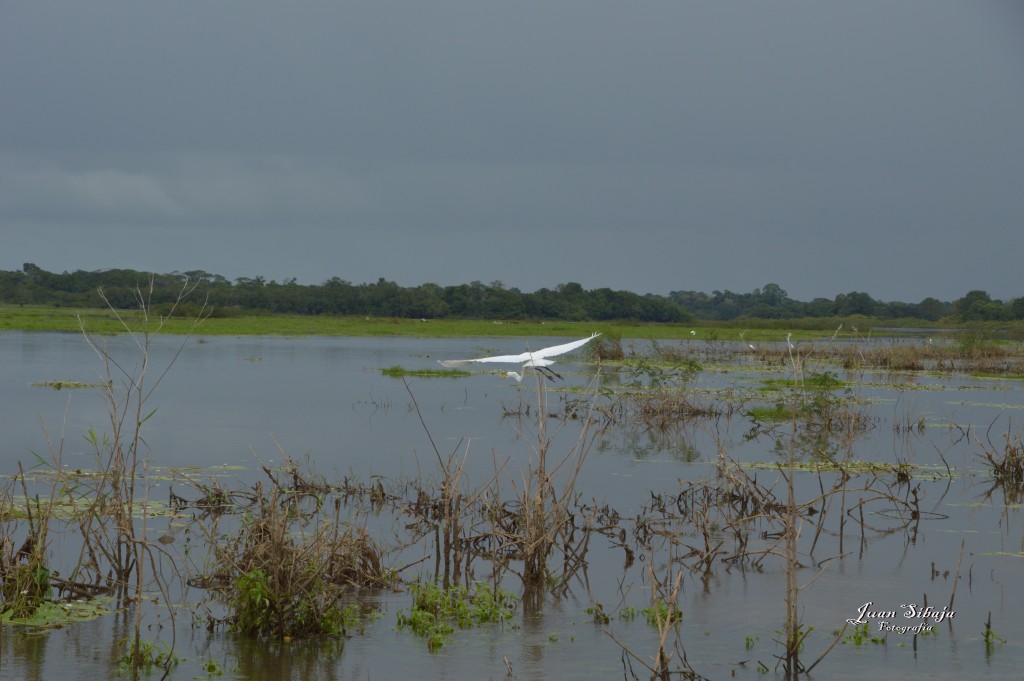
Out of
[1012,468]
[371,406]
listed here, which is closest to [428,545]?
[1012,468]

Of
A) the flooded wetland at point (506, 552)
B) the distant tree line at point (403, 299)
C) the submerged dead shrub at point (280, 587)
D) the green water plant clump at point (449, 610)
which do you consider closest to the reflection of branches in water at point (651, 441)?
the flooded wetland at point (506, 552)

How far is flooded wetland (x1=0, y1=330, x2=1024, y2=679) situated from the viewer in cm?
628

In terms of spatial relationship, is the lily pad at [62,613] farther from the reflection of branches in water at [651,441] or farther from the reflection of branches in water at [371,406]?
the reflection of branches in water at [371,406]

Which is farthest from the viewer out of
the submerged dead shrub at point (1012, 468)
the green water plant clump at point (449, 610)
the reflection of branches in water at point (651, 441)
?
the reflection of branches in water at point (651, 441)

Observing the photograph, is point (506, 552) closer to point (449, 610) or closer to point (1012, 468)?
point (449, 610)

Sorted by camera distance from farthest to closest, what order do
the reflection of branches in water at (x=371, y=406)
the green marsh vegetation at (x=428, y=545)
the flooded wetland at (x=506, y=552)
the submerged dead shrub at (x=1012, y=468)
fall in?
the reflection of branches in water at (x=371, y=406)
the submerged dead shrub at (x=1012, y=468)
the green marsh vegetation at (x=428, y=545)
the flooded wetland at (x=506, y=552)

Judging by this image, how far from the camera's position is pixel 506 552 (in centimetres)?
848

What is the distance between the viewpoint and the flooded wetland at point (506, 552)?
20.6 ft

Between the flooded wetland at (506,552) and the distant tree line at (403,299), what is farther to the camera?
the distant tree line at (403,299)
